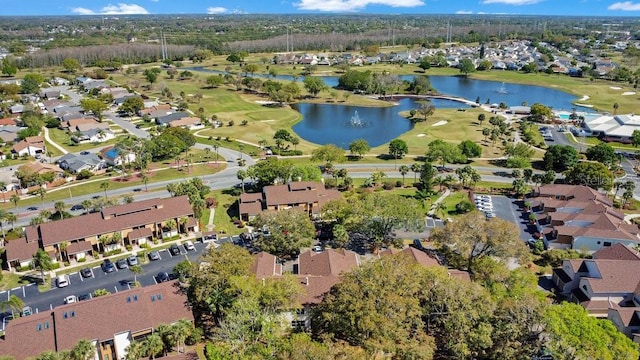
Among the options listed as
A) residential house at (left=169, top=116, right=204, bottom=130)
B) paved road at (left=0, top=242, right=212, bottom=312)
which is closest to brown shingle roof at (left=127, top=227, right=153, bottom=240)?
paved road at (left=0, top=242, right=212, bottom=312)

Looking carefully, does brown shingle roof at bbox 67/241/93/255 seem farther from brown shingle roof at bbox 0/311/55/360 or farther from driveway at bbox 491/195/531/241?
driveway at bbox 491/195/531/241

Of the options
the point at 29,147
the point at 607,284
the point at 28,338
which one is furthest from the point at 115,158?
the point at 607,284

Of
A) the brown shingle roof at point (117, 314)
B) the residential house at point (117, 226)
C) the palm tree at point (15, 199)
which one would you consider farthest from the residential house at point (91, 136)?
the brown shingle roof at point (117, 314)

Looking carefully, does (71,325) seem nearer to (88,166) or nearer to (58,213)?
(58,213)

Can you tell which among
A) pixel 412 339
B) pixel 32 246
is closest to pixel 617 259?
pixel 412 339

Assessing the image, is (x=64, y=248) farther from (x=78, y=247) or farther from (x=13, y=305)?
(x=13, y=305)

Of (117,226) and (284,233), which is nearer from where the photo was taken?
(284,233)

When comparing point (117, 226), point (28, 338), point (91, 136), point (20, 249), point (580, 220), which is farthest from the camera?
point (91, 136)
